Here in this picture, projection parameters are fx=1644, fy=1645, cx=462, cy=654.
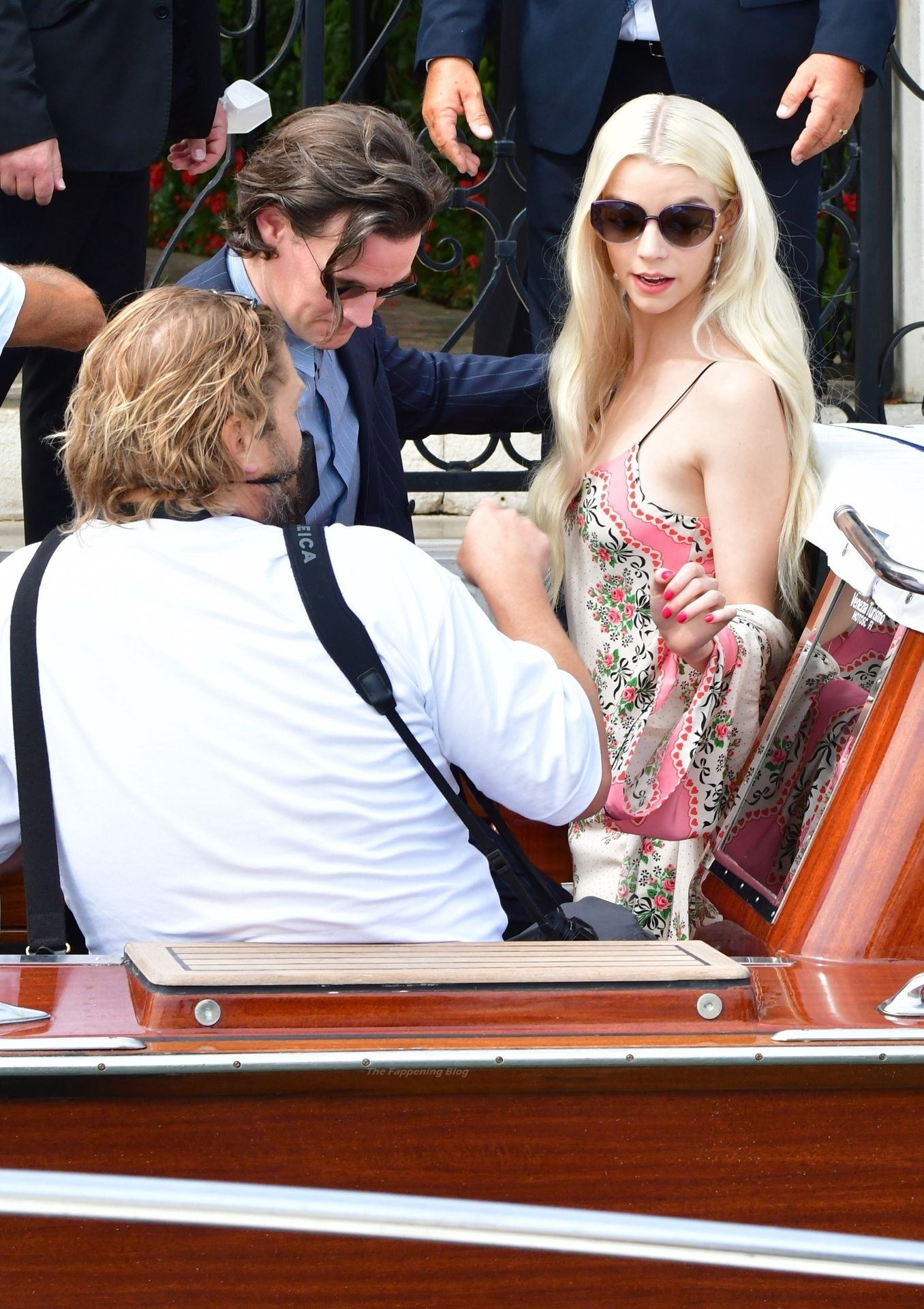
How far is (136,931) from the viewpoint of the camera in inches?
67.0

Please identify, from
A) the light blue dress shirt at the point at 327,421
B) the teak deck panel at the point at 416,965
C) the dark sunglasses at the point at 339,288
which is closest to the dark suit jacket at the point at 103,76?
the light blue dress shirt at the point at 327,421

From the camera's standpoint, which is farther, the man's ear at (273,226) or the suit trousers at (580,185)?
the suit trousers at (580,185)

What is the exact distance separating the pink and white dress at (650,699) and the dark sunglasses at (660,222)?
0.92ft

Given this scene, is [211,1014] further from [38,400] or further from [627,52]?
[627,52]

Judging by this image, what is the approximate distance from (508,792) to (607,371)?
3.80 ft

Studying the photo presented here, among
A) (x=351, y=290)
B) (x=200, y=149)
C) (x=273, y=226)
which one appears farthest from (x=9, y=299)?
(x=200, y=149)

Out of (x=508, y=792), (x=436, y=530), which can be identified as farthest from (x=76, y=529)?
(x=436, y=530)

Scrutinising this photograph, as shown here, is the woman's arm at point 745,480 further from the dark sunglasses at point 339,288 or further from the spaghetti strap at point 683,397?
the dark sunglasses at point 339,288

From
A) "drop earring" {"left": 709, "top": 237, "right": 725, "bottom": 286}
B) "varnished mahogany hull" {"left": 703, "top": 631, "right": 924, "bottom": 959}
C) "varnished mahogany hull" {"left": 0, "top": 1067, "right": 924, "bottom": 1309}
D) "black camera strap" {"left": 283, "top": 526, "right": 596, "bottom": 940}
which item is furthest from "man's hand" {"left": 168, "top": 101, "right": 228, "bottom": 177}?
"varnished mahogany hull" {"left": 0, "top": 1067, "right": 924, "bottom": 1309}

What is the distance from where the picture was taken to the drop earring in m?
2.50

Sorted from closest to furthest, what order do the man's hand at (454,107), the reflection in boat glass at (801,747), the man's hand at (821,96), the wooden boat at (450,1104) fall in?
the wooden boat at (450,1104)
the reflection in boat glass at (801,747)
the man's hand at (821,96)
the man's hand at (454,107)

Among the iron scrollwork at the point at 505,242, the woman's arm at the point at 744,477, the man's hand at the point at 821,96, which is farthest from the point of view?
the iron scrollwork at the point at 505,242

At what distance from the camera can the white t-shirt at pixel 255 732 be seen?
160 centimetres

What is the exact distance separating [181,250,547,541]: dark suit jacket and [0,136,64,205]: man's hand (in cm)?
61
